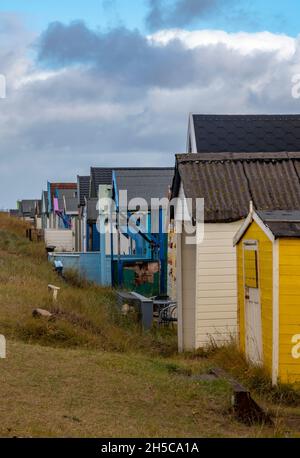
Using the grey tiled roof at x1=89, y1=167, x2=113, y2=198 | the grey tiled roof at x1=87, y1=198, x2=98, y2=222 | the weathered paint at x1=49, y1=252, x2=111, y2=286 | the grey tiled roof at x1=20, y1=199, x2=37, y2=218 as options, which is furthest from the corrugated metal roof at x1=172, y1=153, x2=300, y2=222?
the grey tiled roof at x1=20, y1=199, x2=37, y2=218

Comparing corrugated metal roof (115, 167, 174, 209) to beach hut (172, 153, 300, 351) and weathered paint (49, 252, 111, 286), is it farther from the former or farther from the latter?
beach hut (172, 153, 300, 351)

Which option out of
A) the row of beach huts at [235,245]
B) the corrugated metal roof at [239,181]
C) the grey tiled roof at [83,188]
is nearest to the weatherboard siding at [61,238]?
the grey tiled roof at [83,188]

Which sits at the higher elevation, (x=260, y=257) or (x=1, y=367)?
(x=260, y=257)

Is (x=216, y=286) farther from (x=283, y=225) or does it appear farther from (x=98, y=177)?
(x=98, y=177)

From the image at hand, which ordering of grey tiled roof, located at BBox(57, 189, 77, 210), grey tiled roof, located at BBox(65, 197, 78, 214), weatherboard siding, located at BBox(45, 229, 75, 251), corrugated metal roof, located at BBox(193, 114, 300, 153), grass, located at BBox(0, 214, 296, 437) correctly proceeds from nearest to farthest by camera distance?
1. grass, located at BBox(0, 214, 296, 437)
2. corrugated metal roof, located at BBox(193, 114, 300, 153)
3. weatherboard siding, located at BBox(45, 229, 75, 251)
4. grey tiled roof, located at BBox(65, 197, 78, 214)
5. grey tiled roof, located at BBox(57, 189, 77, 210)

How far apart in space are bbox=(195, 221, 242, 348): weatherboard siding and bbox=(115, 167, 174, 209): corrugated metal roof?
47.9 feet

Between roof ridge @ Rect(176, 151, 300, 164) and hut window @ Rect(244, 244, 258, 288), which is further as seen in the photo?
roof ridge @ Rect(176, 151, 300, 164)

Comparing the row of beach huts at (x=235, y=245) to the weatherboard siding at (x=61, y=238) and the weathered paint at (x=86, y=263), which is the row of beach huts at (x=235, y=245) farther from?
the weatherboard siding at (x=61, y=238)

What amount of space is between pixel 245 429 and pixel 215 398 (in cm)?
129

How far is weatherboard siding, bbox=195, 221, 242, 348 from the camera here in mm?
13992

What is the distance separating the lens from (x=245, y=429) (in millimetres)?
7578

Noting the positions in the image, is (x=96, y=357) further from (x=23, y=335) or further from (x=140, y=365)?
(x=23, y=335)
